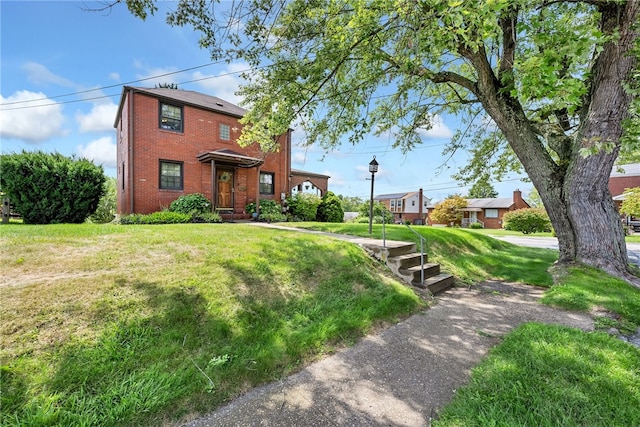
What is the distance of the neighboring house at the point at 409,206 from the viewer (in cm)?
4569

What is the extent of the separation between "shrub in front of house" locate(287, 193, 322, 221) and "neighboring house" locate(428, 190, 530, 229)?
2912 cm

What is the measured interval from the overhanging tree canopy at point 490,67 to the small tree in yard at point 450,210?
102ft

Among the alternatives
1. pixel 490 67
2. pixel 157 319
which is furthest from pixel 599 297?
→ pixel 157 319

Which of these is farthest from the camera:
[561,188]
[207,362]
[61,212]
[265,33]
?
[61,212]

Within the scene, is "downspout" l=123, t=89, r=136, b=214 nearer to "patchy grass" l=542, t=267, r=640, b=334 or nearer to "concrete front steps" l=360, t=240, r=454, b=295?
"concrete front steps" l=360, t=240, r=454, b=295

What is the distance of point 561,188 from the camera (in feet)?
20.4

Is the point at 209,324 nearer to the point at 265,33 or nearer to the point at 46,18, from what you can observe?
the point at 265,33

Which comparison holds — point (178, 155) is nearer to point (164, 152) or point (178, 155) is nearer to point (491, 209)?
point (164, 152)

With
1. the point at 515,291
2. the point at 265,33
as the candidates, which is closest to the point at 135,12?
the point at 265,33

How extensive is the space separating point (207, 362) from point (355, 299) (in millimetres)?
2305

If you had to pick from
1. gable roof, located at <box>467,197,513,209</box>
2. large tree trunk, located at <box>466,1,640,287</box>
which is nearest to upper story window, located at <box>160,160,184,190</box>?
large tree trunk, located at <box>466,1,640,287</box>

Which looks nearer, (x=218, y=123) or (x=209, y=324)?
(x=209, y=324)

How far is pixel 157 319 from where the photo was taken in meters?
2.85

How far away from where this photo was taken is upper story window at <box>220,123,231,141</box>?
47.7 feet
